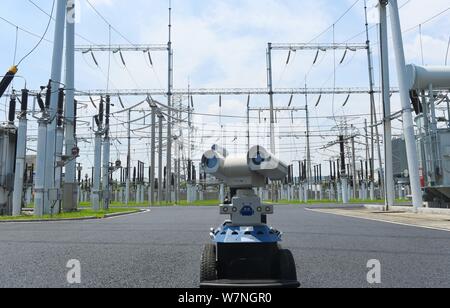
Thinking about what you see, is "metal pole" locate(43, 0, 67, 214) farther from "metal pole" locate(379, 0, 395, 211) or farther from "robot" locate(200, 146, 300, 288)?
"robot" locate(200, 146, 300, 288)

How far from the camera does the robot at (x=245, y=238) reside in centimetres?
379

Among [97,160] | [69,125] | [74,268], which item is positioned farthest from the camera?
[97,160]

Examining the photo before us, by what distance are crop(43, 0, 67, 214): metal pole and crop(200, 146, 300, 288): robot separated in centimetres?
1875

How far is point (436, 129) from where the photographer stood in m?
19.5

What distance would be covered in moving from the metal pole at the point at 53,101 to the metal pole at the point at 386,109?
59.6ft

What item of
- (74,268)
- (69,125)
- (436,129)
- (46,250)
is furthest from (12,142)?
(436,129)

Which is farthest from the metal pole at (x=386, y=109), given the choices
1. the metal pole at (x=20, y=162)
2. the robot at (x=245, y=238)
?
the robot at (x=245, y=238)

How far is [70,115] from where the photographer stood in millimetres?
23328

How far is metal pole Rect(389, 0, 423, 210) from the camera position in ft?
63.6

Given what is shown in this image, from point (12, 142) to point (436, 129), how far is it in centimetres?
2392

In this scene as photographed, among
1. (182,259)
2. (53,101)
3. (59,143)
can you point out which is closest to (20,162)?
(59,143)

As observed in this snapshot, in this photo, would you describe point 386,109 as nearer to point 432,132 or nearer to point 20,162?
point 432,132

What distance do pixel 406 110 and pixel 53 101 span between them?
1838 centimetres
